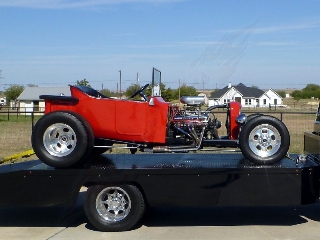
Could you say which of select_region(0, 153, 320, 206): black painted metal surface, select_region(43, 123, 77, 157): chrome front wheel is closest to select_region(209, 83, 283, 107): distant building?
select_region(0, 153, 320, 206): black painted metal surface

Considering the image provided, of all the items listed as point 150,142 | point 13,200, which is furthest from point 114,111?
point 13,200

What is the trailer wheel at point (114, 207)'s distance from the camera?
689cm

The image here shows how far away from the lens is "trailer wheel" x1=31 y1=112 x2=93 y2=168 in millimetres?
7047

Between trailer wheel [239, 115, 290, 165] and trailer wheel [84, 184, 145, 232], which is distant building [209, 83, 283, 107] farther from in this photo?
trailer wheel [84, 184, 145, 232]

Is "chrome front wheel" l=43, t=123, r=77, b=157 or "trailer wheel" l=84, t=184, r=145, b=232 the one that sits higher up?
"chrome front wheel" l=43, t=123, r=77, b=157

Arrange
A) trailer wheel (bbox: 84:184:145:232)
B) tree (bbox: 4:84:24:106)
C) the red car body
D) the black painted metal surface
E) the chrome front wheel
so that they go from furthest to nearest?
tree (bbox: 4:84:24:106), the red car body, the chrome front wheel, trailer wheel (bbox: 84:184:145:232), the black painted metal surface

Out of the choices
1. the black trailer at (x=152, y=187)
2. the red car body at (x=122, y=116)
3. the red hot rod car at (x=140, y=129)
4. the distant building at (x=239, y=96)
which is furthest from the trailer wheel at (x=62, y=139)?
the distant building at (x=239, y=96)

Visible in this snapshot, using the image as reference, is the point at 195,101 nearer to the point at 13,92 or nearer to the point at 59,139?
the point at 59,139

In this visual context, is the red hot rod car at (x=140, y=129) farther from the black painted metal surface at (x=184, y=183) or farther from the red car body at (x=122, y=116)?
the black painted metal surface at (x=184, y=183)

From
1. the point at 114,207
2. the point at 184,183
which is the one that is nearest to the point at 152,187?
the point at 184,183

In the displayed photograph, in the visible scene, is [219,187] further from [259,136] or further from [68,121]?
[68,121]

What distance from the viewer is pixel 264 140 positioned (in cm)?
725

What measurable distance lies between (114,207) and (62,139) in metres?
1.20

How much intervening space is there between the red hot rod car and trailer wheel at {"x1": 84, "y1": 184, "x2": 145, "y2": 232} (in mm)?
565
